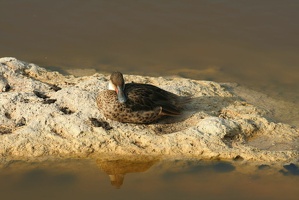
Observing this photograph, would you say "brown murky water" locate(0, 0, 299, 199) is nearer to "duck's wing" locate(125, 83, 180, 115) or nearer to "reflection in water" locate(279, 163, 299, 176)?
"reflection in water" locate(279, 163, 299, 176)

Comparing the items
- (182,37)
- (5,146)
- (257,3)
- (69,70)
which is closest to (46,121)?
(5,146)

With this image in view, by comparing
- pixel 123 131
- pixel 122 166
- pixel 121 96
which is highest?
pixel 121 96

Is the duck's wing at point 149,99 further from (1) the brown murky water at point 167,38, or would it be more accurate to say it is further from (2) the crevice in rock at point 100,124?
(1) the brown murky water at point 167,38

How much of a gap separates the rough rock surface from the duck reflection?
0.36 feet

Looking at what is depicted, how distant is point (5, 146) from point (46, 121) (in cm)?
60

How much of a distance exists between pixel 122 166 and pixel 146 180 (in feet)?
1.29

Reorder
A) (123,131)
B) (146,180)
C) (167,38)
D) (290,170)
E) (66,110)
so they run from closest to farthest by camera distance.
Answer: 1. (146,180)
2. (290,170)
3. (123,131)
4. (66,110)
5. (167,38)

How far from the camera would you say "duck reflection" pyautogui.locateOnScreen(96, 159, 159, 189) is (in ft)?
21.2

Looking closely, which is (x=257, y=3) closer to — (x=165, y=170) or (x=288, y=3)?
(x=288, y=3)

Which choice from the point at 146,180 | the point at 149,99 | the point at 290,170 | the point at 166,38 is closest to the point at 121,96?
the point at 149,99

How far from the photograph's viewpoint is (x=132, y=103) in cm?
688

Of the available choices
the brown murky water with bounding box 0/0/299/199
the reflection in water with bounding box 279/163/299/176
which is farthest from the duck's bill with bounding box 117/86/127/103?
the brown murky water with bounding box 0/0/299/199

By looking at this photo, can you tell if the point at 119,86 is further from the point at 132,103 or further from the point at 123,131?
the point at 123,131

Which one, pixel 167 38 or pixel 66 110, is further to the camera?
pixel 167 38
